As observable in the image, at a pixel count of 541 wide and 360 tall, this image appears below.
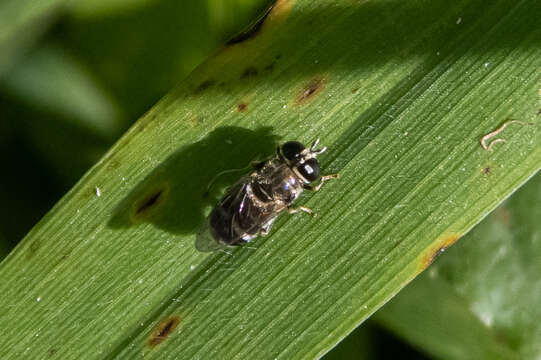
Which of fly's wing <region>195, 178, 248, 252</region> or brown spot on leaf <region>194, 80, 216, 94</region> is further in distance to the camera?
brown spot on leaf <region>194, 80, 216, 94</region>

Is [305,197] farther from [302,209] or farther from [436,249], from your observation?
[436,249]

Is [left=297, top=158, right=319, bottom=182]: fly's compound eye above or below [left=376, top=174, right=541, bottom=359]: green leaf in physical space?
above

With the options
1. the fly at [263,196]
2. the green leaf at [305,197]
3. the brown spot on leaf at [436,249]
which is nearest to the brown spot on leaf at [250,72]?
the green leaf at [305,197]

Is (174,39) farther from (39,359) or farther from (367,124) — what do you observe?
(39,359)

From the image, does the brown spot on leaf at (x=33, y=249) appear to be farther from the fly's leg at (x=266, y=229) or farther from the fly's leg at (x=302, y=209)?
the fly's leg at (x=302, y=209)

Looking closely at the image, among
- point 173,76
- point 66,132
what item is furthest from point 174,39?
point 66,132

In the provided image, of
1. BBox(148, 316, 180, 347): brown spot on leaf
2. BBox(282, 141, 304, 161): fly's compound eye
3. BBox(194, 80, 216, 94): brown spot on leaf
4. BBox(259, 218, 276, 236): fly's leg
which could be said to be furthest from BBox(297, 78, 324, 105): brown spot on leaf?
BBox(148, 316, 180, 347): brown spot on leaf

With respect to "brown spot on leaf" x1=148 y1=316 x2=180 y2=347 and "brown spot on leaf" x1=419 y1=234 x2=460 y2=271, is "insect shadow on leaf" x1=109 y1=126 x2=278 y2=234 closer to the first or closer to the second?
"brown spot on leaf" x1=148 y1=316 x2=180 y2=347
